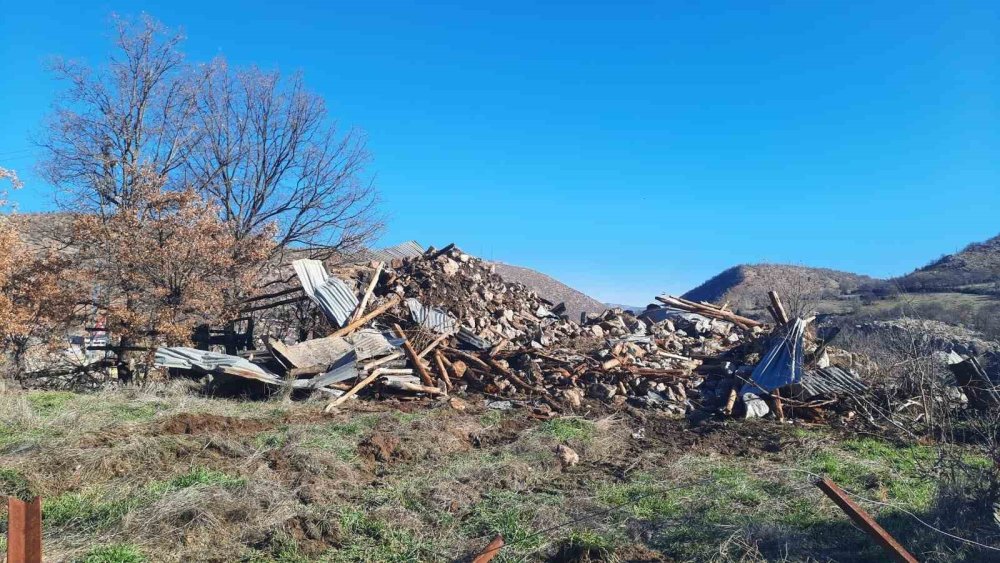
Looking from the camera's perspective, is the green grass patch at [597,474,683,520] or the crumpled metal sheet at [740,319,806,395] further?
the crumpled metal sheet at [740,319,806,395]

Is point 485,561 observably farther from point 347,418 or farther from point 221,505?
point 347,418

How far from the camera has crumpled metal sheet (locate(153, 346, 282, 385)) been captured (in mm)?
10812

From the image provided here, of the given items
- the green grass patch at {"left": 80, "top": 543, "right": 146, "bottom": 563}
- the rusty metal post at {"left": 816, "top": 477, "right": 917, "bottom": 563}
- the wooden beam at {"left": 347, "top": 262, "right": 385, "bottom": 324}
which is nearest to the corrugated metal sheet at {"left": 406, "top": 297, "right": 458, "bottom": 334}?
the wooden beam at {"left": 347, "top": 262, "right": 385, "bottom": 324}

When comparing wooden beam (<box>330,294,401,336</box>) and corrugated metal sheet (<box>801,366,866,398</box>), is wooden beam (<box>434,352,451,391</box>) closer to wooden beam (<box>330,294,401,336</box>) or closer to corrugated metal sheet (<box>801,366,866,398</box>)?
wooden beam (<box>330,294,401,336</box>)

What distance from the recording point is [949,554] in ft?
14.5

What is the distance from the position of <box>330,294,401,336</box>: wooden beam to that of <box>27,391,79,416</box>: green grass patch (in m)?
4.46

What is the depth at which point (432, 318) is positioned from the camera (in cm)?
1444

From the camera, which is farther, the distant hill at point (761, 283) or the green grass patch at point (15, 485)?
the distant hill at point (761, 283)

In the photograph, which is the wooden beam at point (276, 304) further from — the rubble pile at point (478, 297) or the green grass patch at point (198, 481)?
the green grass patch at point (198, 481)

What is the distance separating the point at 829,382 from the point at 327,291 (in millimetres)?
9849

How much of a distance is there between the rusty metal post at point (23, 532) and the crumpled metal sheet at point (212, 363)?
865 cm

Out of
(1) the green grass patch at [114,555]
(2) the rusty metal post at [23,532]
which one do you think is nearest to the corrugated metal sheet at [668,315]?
(1) the green grass patch at [114,555]

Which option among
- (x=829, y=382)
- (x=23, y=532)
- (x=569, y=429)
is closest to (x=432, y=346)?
(x=569, y=429)

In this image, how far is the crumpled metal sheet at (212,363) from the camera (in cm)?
1081
